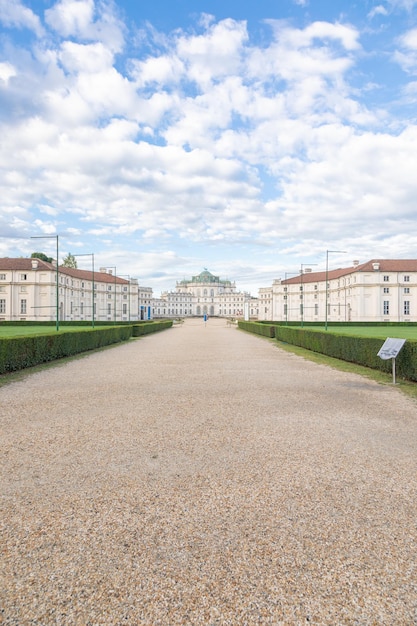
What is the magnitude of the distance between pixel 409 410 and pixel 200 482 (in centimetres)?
491

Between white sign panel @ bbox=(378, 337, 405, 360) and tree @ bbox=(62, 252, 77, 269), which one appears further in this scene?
tree @ bbox=(62, 252, 77, 269)

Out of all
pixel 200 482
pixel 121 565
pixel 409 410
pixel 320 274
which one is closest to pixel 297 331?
pixel 409 410

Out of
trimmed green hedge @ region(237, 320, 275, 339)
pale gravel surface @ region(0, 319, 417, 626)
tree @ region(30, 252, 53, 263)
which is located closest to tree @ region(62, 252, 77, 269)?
tree @ region(30, 252, 53, 263)

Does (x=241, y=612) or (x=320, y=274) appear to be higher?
(x=320, y=274)

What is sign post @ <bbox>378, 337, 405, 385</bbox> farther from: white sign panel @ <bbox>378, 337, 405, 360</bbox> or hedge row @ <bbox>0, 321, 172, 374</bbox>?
hedge row @ <bbox>0, 321, 172, 374</bbox>

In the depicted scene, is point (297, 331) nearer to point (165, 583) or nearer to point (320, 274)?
point (165, 583)

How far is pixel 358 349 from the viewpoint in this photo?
1361cm

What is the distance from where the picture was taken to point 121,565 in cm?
267

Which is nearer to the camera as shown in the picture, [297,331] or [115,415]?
[115,415]

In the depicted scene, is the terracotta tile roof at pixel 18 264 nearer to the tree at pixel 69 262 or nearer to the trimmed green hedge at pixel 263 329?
the tree at pixel 69 262

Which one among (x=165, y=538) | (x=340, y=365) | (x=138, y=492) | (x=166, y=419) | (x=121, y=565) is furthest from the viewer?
(x=340, y=365)

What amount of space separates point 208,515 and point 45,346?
12.1 metres

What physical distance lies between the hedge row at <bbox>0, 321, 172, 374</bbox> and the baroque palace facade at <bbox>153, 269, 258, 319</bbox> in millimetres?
132724

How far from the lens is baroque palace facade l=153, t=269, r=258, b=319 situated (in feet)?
520
